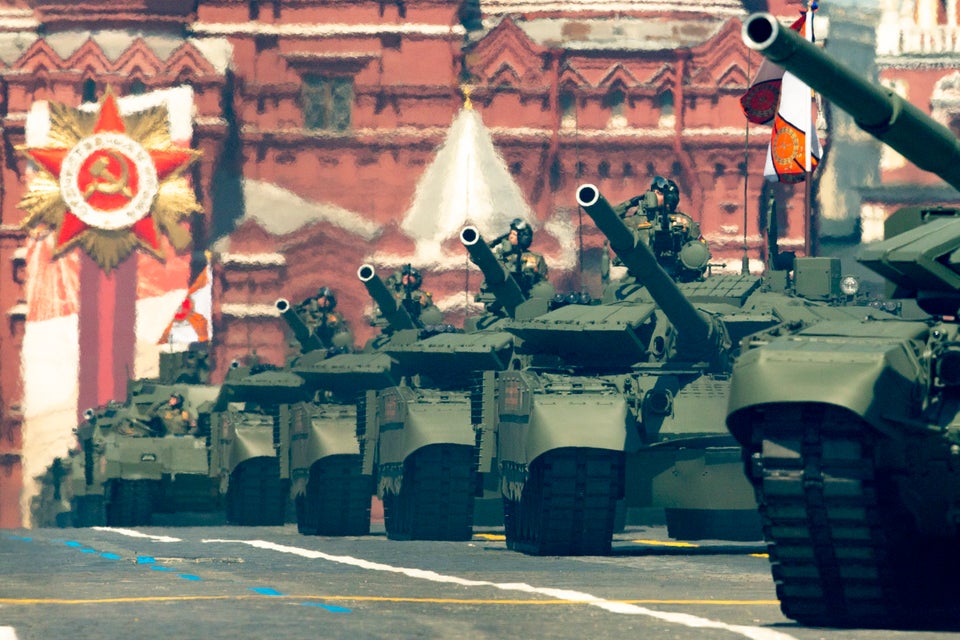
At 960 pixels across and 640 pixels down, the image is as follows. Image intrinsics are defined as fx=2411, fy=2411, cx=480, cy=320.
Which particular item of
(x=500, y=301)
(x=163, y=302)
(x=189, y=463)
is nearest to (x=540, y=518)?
(x=500, y=301)

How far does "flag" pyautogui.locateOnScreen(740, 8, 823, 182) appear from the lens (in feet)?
111

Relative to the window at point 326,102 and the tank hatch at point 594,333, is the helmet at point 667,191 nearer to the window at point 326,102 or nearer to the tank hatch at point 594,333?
the tank hatch at point 594,333

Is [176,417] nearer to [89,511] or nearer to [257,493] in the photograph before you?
[257,493]

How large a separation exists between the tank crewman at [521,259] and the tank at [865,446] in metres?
17.2

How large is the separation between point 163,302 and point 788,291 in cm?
5077

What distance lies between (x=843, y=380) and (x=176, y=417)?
3484 cm

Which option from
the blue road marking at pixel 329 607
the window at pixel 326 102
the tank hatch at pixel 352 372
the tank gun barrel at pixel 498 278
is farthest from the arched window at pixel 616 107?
the blue road marking at pixel 329 607

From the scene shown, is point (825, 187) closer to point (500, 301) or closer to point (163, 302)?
point (163, 302)

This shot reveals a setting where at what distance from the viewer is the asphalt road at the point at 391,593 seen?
580 inches

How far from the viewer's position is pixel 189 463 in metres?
44.9

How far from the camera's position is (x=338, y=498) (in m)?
36.5

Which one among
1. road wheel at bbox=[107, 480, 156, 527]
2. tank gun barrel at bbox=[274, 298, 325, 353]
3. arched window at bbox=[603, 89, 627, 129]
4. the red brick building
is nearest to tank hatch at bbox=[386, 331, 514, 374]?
tank gun barrel at bbox=[274, 298, 325, 353]

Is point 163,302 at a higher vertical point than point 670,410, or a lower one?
higher

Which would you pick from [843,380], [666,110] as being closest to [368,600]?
[843,380]
